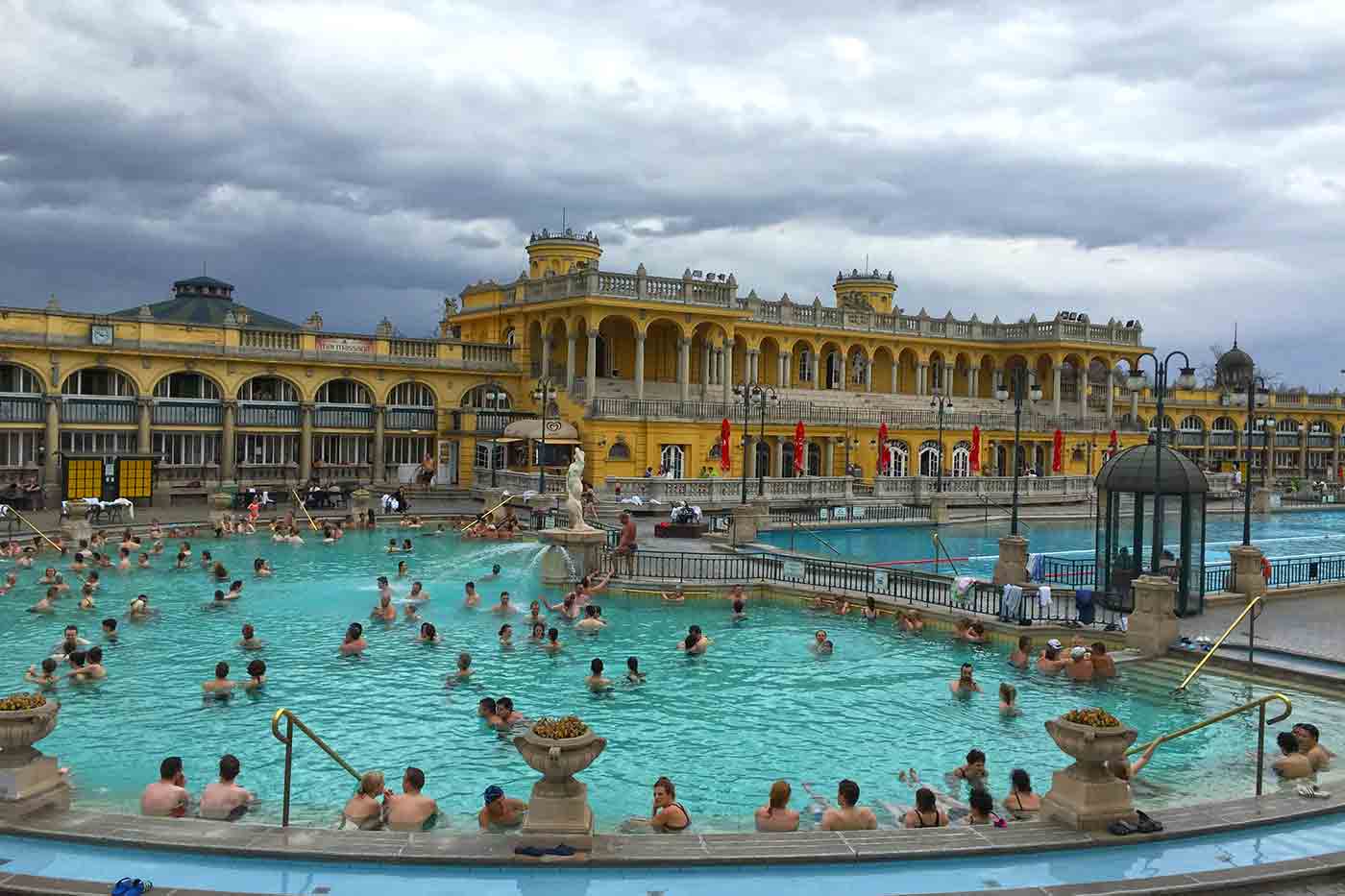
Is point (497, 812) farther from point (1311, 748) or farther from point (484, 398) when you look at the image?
point (484, 398)

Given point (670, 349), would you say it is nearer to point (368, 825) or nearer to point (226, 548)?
point (226, 548)

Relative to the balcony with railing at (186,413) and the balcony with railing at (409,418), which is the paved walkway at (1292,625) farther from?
the balcony with railing at (186,413)

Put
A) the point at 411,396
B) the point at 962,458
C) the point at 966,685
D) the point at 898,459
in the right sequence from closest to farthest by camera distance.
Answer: the point at 966,685 → the point at 411,396 → the point at 898,459 → the point at 962,458

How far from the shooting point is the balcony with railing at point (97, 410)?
4175cm

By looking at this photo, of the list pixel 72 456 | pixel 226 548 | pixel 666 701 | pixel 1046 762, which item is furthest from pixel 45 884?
pixel 72 456

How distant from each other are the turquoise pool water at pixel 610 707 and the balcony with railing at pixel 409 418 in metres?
25.3

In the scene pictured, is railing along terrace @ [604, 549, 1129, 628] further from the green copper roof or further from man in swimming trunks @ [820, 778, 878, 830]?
the green copper roof

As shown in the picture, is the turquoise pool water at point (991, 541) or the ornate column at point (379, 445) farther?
the ornate column at point (379, 445)

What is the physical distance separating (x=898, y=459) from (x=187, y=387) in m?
34.8

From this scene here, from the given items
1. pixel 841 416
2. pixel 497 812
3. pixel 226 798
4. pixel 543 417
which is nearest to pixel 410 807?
pixel 497 812

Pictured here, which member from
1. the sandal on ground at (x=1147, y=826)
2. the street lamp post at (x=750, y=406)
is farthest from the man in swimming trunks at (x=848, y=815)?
the street lamp post at (x=750, y=406)

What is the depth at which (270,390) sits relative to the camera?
4700cm

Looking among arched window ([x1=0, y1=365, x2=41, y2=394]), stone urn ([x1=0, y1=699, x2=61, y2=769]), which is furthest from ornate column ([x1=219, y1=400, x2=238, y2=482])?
stone urn ([x1=0, y1=699, x2=61, y2=769])

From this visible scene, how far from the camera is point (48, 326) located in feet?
135
